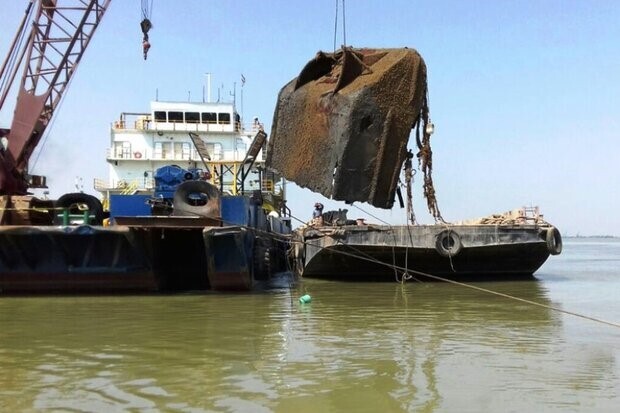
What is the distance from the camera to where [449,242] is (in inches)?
600

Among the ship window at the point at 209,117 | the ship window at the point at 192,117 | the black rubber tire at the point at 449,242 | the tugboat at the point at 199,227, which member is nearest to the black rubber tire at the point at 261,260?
the tugboat at the point at 199,227

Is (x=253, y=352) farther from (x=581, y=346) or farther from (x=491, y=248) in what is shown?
(x=491, y=248)

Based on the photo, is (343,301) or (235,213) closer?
(343,301)

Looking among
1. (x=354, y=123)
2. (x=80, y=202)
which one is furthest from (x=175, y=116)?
(x=354, y=123)

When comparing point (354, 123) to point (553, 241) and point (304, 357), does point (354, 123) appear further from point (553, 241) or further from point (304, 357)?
point (553, 241)

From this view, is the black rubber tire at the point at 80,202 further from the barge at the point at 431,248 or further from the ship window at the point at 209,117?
the ship window at the point at 209,117

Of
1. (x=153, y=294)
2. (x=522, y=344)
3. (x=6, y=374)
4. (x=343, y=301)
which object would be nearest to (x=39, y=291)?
(x=153, y=294)

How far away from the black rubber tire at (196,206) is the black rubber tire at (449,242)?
570 cm

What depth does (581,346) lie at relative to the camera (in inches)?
281

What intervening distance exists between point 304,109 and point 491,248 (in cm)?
1018

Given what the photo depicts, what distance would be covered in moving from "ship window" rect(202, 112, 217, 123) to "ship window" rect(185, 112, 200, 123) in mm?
238

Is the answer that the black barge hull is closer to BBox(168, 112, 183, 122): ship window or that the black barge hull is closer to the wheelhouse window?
BBox(168, 112, 183, 122): ship window

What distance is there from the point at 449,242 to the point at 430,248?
488 mm

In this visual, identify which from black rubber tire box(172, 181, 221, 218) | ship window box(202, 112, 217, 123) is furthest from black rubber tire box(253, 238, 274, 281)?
ship window box(202, 112, 217, 123)
